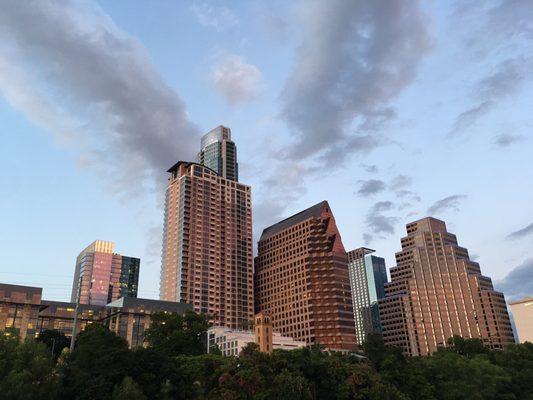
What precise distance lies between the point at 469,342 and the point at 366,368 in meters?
73.1

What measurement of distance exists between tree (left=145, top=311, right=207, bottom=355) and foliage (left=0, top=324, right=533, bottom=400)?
53.3 meters

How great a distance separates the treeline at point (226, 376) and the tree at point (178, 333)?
5292 centimetres

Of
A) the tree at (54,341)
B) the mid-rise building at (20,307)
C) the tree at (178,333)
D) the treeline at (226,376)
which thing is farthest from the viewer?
the mid-rise building at (20,307)

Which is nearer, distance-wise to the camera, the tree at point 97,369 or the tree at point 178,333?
the tree at point 97,369

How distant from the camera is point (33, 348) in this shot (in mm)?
78125

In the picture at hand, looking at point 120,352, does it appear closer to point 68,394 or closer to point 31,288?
point 68,394

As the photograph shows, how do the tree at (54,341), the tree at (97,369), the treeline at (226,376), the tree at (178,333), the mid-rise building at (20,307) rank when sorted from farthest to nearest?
the mid-rise building at (20,307), the tree at (54,341), the tree at (178,333), the tree at (97,369), the treeline at (226,376)

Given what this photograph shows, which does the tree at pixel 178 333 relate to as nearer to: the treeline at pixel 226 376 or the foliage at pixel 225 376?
the treeline at pixel 226 376

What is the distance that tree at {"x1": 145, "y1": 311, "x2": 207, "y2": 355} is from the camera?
146m

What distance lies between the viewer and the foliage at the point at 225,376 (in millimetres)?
71938

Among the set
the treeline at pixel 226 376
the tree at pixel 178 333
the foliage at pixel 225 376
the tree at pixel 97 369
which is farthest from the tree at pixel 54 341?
the tree at pixel 97 369

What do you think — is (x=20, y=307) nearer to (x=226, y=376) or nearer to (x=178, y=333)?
(x=178, y=333)

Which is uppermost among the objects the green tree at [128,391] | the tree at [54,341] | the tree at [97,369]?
the tree at [54,341]

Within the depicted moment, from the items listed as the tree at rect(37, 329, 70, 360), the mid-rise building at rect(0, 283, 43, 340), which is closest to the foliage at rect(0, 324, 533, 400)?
the tree at rect(37, 329, 70, 360)
